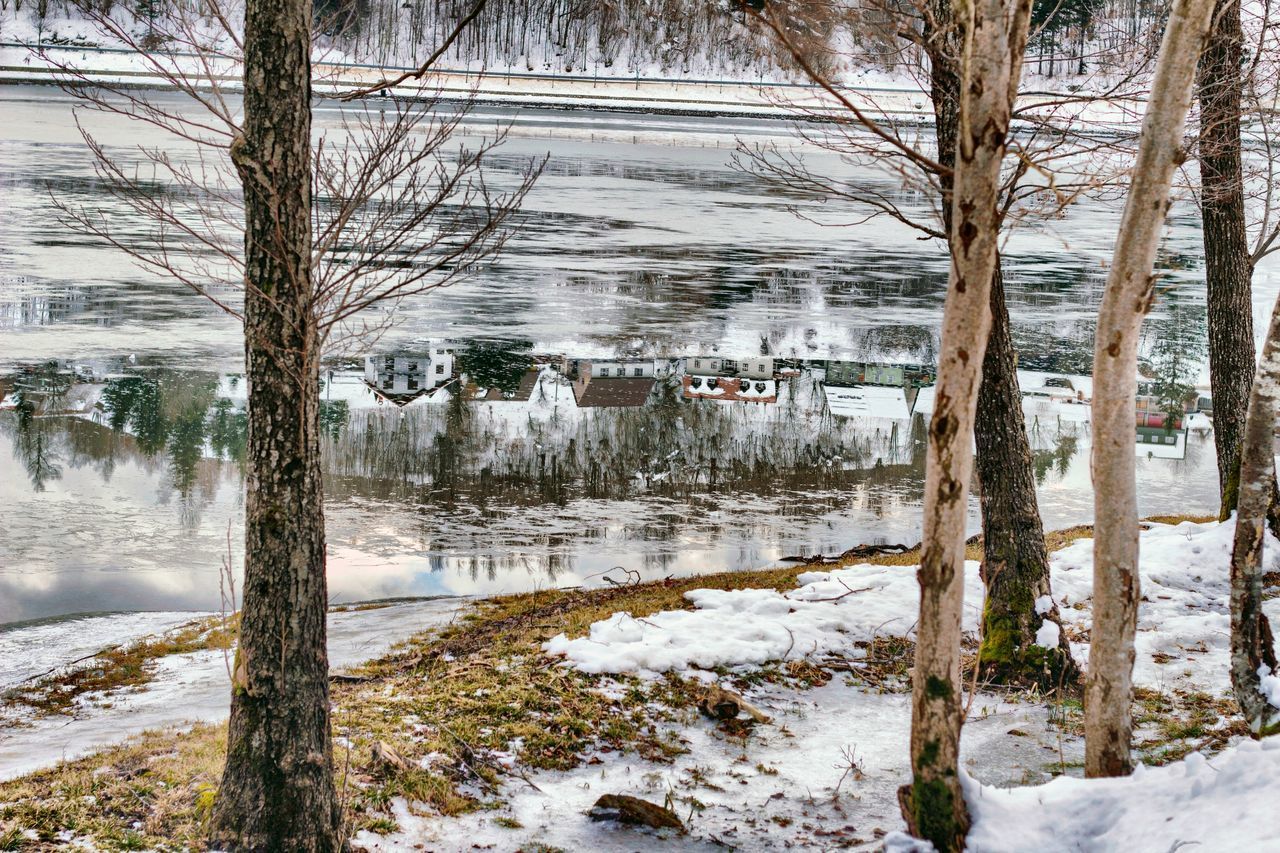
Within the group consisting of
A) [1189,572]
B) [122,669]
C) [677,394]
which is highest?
[677,394]

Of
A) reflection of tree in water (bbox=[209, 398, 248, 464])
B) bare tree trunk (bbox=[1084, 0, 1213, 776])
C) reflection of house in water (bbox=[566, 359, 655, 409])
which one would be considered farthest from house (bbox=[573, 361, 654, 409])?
bare tree trunk (bbox=[1084, 0, 1213, 776])

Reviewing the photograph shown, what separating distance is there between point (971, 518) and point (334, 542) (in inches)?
288

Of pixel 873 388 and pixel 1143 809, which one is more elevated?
pixel 873 388

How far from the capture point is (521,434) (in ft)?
47.3

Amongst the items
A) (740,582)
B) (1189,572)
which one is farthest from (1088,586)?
(740,582)

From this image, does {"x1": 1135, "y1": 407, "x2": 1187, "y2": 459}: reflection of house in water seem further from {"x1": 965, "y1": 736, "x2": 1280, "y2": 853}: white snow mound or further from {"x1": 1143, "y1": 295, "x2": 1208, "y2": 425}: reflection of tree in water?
{"x1": 965, "y1": 736, "x2": 1280, "y2": 853}: white snow mound

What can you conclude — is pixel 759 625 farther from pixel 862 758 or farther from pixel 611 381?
pixel 611 381

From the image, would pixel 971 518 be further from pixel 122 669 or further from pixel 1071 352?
pixel 122 669

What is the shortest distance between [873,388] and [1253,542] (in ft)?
38.1

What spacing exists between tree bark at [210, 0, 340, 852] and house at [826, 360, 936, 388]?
43.2ft

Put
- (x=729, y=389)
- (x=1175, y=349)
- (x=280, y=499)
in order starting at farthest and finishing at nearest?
(x=1175, y=349), (x=729, y=389), (x=280, y=499)

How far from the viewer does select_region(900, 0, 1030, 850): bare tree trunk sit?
14.2 feet

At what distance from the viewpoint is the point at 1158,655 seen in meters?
8.32

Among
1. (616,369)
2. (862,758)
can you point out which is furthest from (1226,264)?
(616,369)
